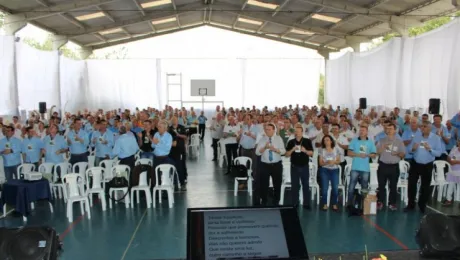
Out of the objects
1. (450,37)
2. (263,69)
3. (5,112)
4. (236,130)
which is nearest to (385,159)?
(236,130)

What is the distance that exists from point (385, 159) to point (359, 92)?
11.1 m

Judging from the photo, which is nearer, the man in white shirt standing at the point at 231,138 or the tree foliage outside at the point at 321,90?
the man in white shirt standing at the point at 231,138

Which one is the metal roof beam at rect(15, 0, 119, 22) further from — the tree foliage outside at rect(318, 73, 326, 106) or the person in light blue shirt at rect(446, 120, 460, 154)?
the tree foliage outside at rect(318, 73, 326, 106)

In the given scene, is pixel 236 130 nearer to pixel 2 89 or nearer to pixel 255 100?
pixel 2 89

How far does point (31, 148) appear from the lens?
758 centimetres

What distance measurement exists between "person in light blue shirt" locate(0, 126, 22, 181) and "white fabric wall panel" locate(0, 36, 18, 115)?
10.1ft

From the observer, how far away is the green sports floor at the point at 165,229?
4.95 meters

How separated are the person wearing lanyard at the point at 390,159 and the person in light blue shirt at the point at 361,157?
8.9 inches

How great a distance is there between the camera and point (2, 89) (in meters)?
10.0

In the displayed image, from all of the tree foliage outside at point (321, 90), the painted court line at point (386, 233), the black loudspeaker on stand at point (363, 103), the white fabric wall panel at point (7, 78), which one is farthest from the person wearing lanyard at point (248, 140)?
the tree foliage outside at point (321, 90)

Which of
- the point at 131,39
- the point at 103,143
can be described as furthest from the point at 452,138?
the point at 131,39

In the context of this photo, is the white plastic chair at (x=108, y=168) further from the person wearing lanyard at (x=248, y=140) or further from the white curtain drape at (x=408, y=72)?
the white curtain drape at (x=408, y=72)

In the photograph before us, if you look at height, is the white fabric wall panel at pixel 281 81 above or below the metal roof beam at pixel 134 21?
below

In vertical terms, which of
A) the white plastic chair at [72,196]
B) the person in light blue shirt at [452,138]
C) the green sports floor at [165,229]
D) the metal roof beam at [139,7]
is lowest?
the green sports floor at [165,229]
